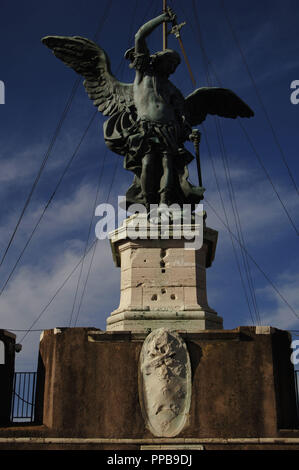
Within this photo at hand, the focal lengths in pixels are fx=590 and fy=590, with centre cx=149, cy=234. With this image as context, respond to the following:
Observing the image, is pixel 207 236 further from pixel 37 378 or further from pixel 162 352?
pixel 37 378

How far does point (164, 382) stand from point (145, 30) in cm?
644

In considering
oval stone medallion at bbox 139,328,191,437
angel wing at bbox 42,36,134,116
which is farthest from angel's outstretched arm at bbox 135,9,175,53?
oval stone medallion at bbox 139,328,191,437

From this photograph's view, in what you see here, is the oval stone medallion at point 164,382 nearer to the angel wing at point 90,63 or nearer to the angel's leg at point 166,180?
the angel's leg at point 166,180

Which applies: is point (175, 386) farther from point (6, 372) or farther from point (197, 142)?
point (197, 142)

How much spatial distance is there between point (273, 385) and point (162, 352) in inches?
67.8

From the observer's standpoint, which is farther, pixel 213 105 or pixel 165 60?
pixel 213 105

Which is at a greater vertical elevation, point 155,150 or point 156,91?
point 156,91

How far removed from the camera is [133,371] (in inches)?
352

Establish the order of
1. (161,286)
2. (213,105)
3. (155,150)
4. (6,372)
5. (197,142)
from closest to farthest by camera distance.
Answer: (161,286)
(6,372)
(155,150)
(197,142)
(213,105)

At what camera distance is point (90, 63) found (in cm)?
1212

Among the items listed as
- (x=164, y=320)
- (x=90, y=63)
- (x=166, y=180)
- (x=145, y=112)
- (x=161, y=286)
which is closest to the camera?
(x=164, y=320)

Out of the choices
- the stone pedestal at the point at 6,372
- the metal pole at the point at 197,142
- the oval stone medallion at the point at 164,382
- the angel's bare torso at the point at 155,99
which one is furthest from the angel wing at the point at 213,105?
the stone pedestal at the point at 6,372

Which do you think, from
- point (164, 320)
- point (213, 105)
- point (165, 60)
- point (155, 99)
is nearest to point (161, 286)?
point (164, 320)

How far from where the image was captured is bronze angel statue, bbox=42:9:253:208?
11070mm
